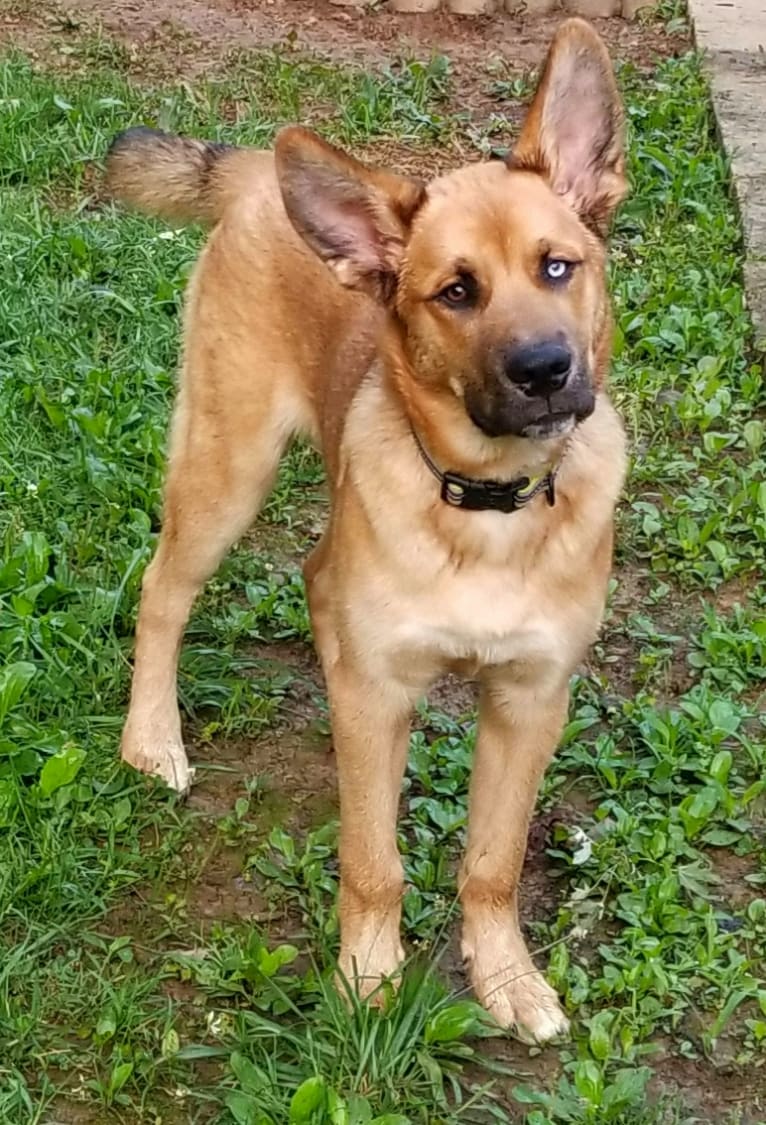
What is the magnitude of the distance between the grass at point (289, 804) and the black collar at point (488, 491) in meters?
1.00

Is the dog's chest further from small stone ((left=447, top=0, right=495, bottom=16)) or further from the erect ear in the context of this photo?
small stone ((left=447, top=0, right=495, bottom=16))

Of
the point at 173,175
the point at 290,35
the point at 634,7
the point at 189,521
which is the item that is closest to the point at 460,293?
the point at 189,521

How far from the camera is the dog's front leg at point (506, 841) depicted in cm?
340

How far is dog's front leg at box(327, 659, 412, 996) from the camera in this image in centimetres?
333

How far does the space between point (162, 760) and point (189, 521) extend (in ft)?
2.03

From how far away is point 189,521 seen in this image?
4.16 m

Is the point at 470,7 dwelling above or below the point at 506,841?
above

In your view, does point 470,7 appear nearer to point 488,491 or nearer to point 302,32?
point 302,32

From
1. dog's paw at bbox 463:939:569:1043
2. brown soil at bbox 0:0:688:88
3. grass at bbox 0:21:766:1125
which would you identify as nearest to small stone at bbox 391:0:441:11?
brown soil at bbox 0:0:688:88

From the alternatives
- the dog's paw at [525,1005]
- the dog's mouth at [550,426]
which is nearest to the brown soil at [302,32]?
the dog's mouth at [550,426]

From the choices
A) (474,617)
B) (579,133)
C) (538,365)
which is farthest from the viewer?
(579,133)

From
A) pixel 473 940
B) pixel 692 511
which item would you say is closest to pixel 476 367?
pixel 473 940

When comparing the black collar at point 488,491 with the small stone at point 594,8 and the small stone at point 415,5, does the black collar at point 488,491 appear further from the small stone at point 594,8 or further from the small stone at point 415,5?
the small stone at point 594,8

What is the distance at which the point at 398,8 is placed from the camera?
9125mm
